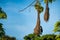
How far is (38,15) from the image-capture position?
1377 inches

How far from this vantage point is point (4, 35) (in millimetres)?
27500

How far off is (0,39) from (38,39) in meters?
5.34

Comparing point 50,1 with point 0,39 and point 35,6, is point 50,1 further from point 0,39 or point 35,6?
point 0,39

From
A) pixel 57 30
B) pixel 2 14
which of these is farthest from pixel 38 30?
pixel 57 30

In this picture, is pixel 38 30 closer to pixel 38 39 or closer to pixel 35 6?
pixel 38 39

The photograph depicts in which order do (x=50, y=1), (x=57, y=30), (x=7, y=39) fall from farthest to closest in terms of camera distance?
(x=50, y=1) → (x=7, y=39) → (x=57, y=30)

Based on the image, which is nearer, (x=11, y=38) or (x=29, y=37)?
(x=11, y=38)

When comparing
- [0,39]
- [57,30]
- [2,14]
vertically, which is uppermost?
[2,14]

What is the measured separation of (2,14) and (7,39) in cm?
294

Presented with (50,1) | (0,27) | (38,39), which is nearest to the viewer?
(0,27)

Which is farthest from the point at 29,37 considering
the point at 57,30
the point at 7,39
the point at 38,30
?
the point at 57,30

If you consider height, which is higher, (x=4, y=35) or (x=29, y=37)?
(x=29, y=37)

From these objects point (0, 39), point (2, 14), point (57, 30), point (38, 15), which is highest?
point (38, 15)

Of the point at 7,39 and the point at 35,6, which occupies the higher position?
the point at 35,6
